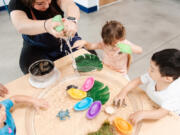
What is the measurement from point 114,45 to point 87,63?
179 mm

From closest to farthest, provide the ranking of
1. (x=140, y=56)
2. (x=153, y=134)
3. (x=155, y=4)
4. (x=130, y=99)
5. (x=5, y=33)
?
(x=153, y=134) < (x=130, y=99) < (x=140, y=56) < (x=5, y=33) < (x=155, y=4)

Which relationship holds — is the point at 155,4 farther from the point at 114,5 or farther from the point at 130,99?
the point at 130,99

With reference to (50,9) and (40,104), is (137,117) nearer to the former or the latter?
(40,104)

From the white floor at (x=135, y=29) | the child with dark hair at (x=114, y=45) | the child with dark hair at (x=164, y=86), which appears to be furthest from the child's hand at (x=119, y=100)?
the white floor at (x=135, y=29)

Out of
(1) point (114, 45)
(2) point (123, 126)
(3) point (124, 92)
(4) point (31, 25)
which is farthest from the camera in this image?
(1) point (114, 45)

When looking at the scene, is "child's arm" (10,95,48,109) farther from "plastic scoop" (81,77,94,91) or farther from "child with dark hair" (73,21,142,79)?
"child with dark hair" (73,21,142,79)

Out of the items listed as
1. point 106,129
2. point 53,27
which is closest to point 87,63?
point 53,27

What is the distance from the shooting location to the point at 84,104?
27.7 inches

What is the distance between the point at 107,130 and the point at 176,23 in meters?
2.05

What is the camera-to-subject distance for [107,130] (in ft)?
2.01

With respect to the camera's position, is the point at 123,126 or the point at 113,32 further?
the point at 113,32

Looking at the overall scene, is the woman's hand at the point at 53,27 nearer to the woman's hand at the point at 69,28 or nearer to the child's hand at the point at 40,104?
the woman's hand at the point at 69,28

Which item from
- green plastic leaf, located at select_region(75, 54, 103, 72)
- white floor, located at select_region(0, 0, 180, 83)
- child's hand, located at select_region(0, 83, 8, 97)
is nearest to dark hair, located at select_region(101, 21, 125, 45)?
green plastic leaf, located at select_region(75, 54, 103, 72)

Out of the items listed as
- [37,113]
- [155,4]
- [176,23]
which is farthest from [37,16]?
[155,4]
